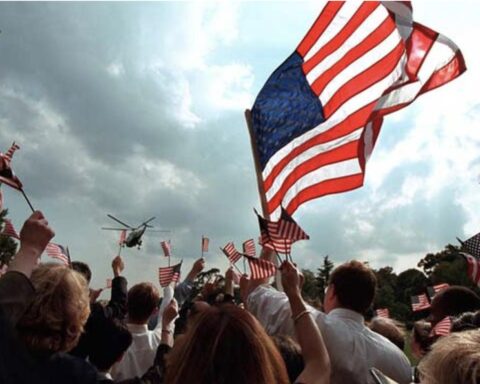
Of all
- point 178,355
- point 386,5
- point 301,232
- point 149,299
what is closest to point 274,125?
point 386,5

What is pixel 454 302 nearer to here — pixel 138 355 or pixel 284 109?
pixel 138 355

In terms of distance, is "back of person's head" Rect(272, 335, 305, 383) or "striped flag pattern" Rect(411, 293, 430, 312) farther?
"striped flag pattern" Rect(411, 293, 430, 312)

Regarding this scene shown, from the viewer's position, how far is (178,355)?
202 cm

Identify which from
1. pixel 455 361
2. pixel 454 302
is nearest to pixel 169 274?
pixel 454 302

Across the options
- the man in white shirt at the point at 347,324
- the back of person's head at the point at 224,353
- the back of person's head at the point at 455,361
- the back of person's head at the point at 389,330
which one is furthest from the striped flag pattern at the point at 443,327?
the back of person's head at the point at 224,353

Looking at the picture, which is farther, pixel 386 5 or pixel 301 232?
pixel 386 5

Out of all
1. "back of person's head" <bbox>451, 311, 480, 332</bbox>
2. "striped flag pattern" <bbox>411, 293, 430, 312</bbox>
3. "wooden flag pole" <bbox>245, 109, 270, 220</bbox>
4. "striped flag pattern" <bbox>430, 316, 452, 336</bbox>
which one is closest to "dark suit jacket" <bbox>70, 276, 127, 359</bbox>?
"wooden flag pole" <bbox>245, 109, 270, 220</bbox>

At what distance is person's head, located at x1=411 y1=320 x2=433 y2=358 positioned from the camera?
16.8ft

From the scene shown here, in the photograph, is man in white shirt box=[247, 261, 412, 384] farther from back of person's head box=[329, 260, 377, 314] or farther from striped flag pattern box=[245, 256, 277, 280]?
striped flag pattern box=[245, 256, 277, 280]

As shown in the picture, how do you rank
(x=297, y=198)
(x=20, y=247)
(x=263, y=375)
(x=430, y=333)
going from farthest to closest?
(x=297, y=198), (x=430, y=333), (x=20, y=247), (x=263, y=375)

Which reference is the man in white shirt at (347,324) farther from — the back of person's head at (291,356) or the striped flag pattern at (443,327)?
the striped flag pattern at (443,327)

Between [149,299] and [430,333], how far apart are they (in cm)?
273

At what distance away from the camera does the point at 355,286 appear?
149 inches

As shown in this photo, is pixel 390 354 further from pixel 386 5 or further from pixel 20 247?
pixel 386 5
